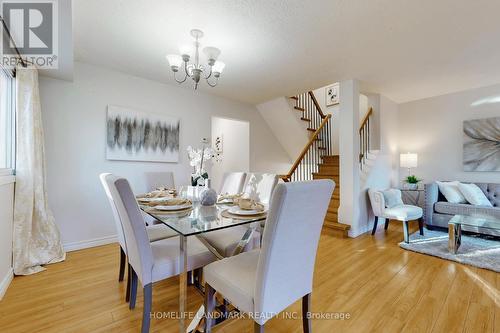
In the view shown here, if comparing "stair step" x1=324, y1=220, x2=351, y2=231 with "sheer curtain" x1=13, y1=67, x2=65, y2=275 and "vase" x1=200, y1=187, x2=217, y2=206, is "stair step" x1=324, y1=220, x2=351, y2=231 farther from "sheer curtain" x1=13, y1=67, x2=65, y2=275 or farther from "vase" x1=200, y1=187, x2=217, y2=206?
"sheer curtain" x1=13, y1=67, x2=65, y2=275

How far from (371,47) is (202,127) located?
8.66 feet

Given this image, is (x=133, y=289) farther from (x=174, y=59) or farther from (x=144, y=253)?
(x=174, y=59)

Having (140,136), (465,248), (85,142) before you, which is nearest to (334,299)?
(465,248)

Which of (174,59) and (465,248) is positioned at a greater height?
(174,59)

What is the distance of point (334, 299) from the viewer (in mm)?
1781

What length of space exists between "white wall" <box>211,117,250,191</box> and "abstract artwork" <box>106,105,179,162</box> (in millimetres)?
1327

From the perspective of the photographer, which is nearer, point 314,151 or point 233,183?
point 233,183

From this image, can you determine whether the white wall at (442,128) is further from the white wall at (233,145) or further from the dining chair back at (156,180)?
the dining chair back at (156,180)

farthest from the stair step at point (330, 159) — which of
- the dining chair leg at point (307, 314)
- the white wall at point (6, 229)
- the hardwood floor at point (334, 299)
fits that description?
the white wall at point (6, 229)

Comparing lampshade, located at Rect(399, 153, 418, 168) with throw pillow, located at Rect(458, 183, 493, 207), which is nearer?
throw pillow, located at Rect(458, 183, 493, 207)

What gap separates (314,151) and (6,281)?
476cm

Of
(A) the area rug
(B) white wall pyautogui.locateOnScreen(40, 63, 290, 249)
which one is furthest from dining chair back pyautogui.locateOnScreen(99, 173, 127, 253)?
(A) the area rug

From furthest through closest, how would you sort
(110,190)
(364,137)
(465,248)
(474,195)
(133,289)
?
(364,137), (474,195), (465,248), (133,289), (110,190)

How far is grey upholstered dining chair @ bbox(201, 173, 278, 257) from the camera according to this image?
5.63ft
